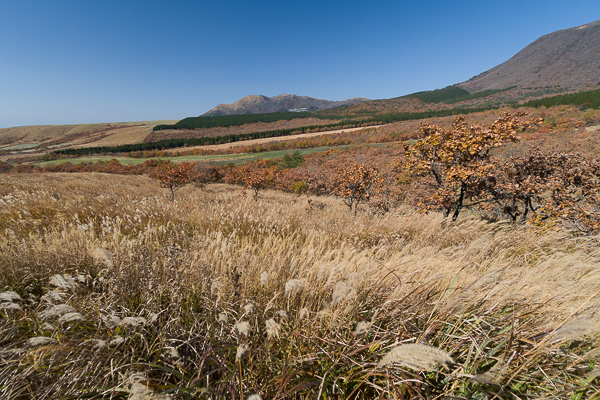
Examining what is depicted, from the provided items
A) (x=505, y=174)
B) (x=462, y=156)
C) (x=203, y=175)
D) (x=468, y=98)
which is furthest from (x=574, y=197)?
(x=468, y=98)

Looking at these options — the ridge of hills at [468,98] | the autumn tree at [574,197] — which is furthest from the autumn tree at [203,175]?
the ridge of hills at [468,98]

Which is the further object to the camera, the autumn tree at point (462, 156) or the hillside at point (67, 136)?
the hillside at point (67, 136)

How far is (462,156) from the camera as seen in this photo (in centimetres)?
709

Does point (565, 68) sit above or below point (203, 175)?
above

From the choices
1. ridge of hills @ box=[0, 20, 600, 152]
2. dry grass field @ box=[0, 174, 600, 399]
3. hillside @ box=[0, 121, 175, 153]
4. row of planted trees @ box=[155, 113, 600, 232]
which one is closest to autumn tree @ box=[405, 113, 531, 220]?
row of planted trees @ box=[155, 113, 600, 232]

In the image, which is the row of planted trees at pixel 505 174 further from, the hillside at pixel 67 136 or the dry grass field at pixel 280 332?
the hillside at pixel 67 136

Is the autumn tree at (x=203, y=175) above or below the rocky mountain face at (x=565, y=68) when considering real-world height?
below

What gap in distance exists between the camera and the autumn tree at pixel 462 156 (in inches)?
256

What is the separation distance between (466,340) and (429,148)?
726 centimetres

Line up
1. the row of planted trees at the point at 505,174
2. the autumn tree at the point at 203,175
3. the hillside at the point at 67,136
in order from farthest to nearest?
the hillside at the point at 67,136 < the autumn tree at the point at 203,175 < the row of planted trees at the point at 505,174

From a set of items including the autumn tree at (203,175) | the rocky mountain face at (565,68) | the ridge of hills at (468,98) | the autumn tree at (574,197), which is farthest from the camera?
the rocky mountain face at (565,68)

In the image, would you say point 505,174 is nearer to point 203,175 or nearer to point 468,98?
point 203,175

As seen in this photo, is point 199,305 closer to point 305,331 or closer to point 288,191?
point 305,331

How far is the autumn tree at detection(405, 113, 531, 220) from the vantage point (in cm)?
649
